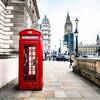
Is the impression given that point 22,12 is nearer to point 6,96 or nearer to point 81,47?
point 6,96

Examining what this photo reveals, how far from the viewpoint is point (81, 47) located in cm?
19012

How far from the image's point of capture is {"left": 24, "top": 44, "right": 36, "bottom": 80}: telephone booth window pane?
329 inches

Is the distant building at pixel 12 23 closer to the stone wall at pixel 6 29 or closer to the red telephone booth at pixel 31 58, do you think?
the stone wall at pixel 6 29

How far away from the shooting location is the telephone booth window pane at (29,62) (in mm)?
8367

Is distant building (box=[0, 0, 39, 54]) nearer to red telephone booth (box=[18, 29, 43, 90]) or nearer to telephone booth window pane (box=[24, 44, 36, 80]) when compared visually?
telephone booth window pane (box=[24, 44, 36, 80])

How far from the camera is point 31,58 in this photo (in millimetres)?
8352

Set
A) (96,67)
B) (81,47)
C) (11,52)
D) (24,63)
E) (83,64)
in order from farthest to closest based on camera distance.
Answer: (81,47)
(11,52)
(83,64)
(96,67)
(24,63)

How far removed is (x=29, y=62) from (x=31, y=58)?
0.25 meters

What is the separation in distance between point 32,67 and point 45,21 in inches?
4504

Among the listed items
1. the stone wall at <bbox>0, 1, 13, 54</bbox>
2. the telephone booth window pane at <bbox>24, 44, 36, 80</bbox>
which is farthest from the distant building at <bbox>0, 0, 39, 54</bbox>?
the telephone booth window pane at <bbox>24, 44, 36, 80</bbox>

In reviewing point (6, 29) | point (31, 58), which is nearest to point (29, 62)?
point (31, 58)

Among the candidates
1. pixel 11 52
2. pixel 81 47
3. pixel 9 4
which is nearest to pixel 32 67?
pixel 11 52

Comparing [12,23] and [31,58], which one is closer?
[31,58]

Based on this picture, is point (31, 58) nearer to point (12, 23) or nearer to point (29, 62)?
point (29, 62)
